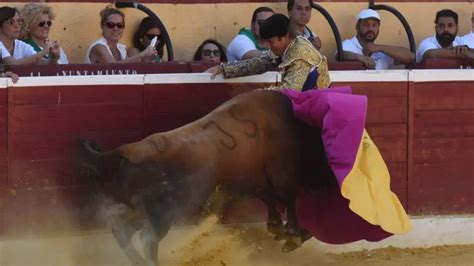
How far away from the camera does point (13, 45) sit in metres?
6.84

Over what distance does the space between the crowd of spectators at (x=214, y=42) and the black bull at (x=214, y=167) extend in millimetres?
525

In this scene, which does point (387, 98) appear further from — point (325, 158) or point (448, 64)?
point (325, 158)

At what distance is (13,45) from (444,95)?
114 inches

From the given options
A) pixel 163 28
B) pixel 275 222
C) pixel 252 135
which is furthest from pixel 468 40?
pixel 252 135

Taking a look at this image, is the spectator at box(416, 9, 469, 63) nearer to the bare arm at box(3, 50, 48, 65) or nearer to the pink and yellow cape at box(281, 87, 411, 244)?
the pink and yellow cape at box(281, 87, 411, 244)

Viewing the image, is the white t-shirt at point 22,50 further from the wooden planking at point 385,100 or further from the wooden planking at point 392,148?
the wooden planking at point 392,148

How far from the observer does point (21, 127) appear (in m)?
6.51

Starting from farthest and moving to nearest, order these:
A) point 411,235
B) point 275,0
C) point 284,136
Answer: point 275,0 → point 411,235 → point 284,136

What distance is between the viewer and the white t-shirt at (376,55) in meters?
8.05

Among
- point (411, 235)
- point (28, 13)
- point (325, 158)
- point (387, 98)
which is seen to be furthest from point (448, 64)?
point (28, 13)

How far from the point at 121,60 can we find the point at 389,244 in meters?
2.13

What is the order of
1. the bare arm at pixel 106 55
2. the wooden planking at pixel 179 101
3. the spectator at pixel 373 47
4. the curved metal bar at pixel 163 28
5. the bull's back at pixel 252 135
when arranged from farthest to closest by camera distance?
the spectator at pixel 373 47, the curved metal bar at pixel 163 28, the bare arm at pixel 106 55, the wooden planking at pixel 179 101, the bull's back at pixel 252 135

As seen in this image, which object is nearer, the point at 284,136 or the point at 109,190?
the point at 109,190

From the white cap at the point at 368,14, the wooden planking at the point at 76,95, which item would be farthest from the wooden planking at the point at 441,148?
the wooden planking at the point at 76,95
